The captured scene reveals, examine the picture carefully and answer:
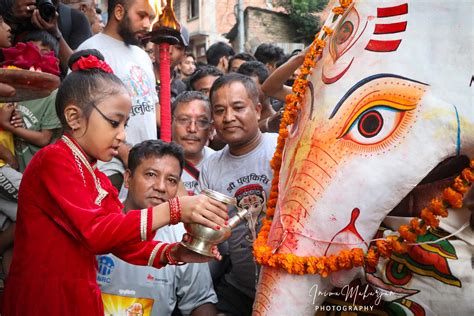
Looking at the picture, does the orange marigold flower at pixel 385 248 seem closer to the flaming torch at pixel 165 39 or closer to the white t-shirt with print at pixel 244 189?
the white t-shirt with print at pixel 244 189

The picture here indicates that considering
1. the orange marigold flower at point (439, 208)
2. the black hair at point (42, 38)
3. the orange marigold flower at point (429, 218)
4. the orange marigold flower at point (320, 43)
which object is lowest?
the orange marigold flower at point (429, 218)

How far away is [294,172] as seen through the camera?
211 centimetres

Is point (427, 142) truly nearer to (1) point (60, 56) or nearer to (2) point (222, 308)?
(2) point (222, 308)

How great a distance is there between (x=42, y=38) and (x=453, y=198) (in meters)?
3.06

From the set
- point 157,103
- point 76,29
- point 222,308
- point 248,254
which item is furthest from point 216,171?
point 76,29

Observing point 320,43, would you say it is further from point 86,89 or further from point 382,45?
point 86,89

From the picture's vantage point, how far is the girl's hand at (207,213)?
2102 millimetres

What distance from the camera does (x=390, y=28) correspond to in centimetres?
200

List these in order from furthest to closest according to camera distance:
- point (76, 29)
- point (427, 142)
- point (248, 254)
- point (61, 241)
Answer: point (76, 29), point (248, 254), point (61, 241), point (427, 142)

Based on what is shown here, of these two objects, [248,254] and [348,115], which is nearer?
[348,115]

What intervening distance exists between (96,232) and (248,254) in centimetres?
125

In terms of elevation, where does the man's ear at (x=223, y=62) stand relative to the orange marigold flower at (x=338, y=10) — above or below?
below

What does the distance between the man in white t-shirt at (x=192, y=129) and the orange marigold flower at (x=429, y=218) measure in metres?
2.08

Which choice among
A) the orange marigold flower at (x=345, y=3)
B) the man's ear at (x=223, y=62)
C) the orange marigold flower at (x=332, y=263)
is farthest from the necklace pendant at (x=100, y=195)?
the man's ear at (x=223, y=62)
